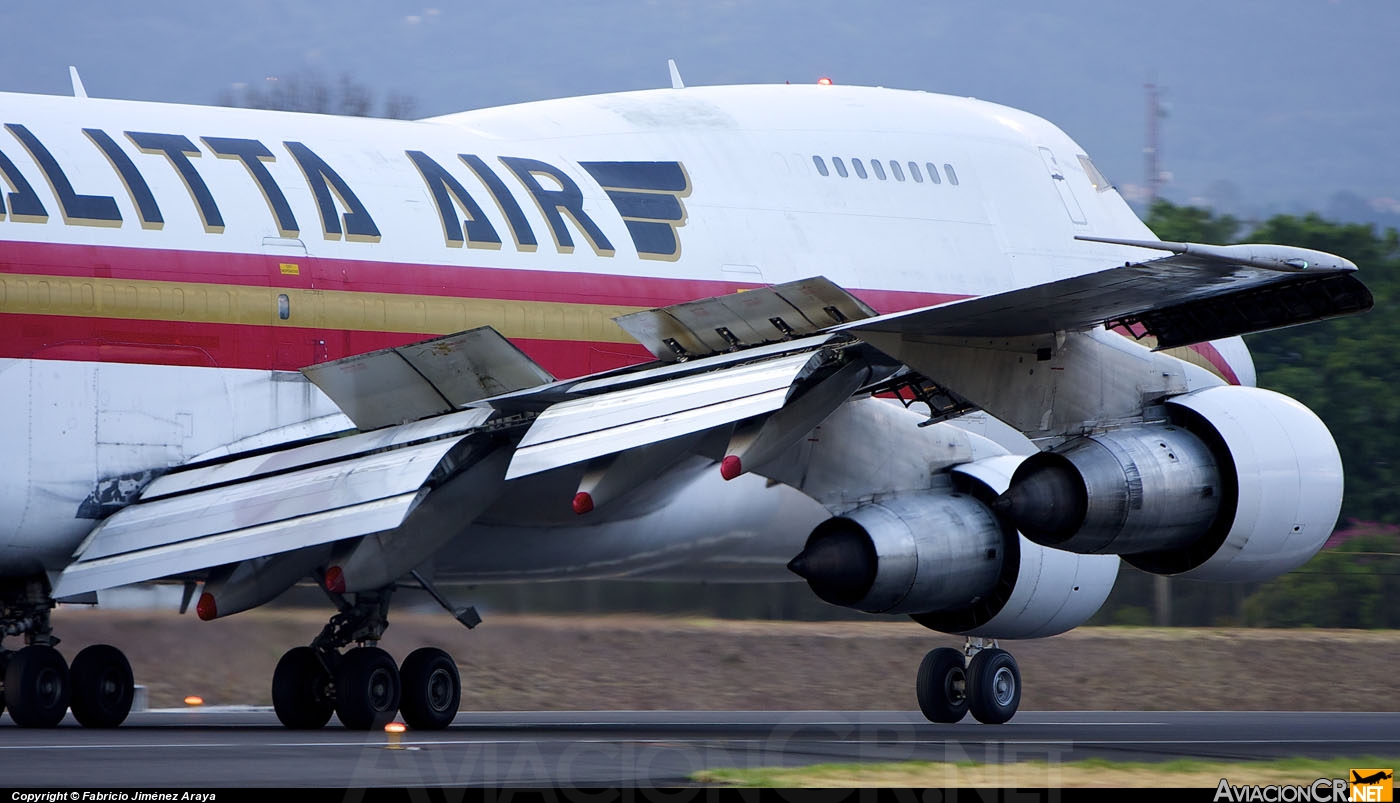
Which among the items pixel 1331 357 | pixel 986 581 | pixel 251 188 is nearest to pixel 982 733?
pixel 986 581

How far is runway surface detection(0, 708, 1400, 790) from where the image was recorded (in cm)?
997

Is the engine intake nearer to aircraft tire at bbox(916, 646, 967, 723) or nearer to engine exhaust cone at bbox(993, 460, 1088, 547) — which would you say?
engine exhaust cone at bbox(993, 460, 1088, 547)

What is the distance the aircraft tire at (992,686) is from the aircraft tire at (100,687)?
714 cm

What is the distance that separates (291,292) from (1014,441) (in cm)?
721

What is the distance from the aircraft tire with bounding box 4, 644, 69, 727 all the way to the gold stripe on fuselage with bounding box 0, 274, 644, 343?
2.89 metres

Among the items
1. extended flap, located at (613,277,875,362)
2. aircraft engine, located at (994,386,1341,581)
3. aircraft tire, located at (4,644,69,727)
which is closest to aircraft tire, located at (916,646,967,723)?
aircraft engine, located at (994,386,1341,581)

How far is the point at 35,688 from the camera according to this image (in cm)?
1488

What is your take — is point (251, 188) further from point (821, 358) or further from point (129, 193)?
point (821, 358)

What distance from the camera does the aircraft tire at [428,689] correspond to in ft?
49.5

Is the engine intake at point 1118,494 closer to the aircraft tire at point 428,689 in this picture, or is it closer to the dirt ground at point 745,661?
the aircraft tire at point 428,689

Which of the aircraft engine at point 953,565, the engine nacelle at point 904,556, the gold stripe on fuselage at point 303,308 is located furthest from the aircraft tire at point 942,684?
the gold stripe on fuselage at point 303,308

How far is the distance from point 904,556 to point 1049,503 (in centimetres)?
162

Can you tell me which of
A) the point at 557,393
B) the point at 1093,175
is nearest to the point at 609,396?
the point at 557,393

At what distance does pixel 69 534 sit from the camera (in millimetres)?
14320
